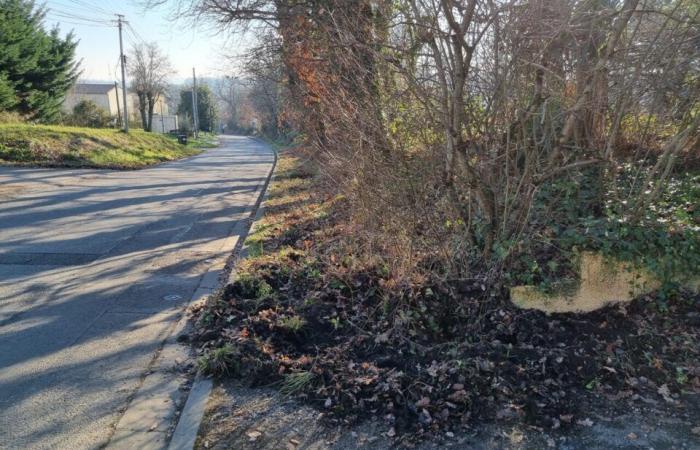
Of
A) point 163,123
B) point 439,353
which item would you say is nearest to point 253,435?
point 439,353

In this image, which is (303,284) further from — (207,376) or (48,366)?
(48,366)

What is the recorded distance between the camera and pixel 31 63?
2866cm

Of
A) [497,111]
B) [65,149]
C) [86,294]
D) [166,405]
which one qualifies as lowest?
[166,405]

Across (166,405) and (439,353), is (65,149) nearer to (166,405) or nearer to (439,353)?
(166,405)

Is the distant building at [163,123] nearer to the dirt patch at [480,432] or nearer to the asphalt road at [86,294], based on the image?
the asphalt road at [86,294]

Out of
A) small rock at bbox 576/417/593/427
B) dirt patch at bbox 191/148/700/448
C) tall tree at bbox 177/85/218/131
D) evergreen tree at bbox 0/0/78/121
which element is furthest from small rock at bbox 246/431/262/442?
tall tree at bbox 177/85/218/131

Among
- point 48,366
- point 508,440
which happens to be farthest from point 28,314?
point 508,440

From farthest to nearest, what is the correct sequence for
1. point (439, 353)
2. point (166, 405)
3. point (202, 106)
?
point (202, 106)
point (439, 353)
point (166, 405)

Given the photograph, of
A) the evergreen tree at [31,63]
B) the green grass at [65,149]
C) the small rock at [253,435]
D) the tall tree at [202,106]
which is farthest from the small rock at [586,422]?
the tall tree at [202,106]

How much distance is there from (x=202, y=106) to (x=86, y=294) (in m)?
73.7

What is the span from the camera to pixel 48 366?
4.09 meters

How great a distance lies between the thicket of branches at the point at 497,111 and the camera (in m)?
4.09

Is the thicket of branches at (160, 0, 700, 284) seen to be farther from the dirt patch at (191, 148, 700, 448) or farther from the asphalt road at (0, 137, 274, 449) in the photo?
the asphalt road at (0, 137, 274, 449)

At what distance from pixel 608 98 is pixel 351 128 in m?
2.42
